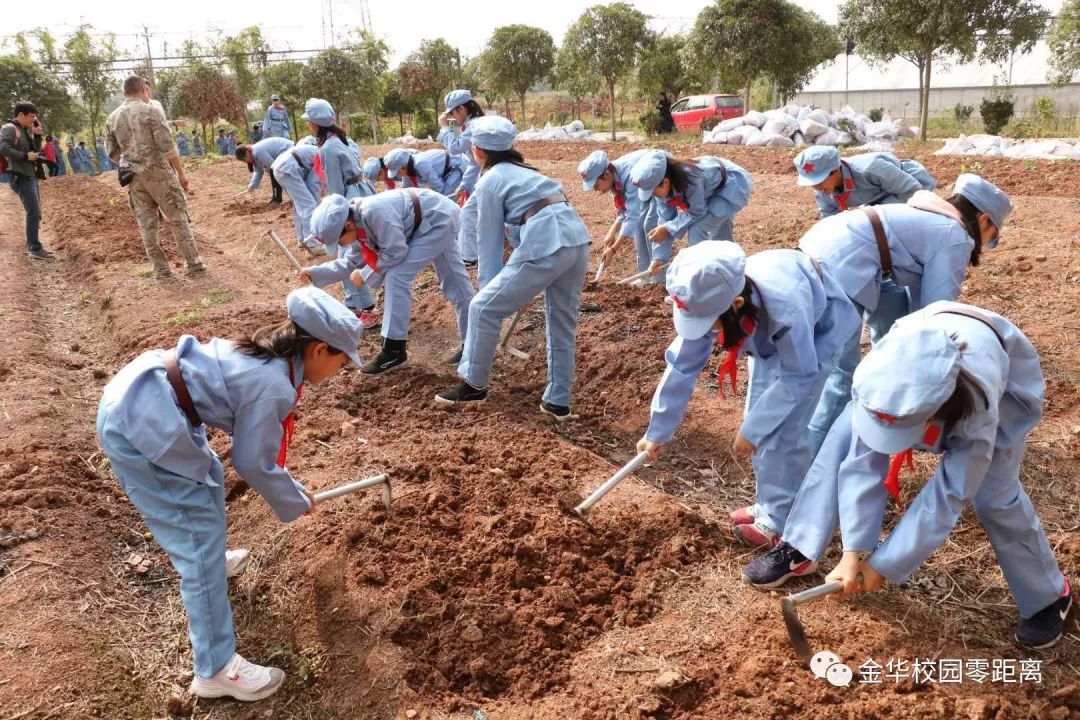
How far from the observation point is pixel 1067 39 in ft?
46.3

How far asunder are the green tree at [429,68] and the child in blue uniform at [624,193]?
2204 cm

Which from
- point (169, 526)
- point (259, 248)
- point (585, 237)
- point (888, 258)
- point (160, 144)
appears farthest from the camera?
point (259, 248)

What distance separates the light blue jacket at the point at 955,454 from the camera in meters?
2.13

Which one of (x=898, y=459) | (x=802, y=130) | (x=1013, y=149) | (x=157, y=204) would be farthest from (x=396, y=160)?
(x=802, y=130)

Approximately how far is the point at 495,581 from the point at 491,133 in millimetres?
2645

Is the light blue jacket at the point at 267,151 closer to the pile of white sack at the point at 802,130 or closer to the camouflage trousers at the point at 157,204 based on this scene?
the camouflage trousers at the point at 157,204

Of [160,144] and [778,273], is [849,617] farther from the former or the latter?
[160,144]

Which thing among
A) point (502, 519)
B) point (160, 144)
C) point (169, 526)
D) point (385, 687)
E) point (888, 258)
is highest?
point (160, 144)

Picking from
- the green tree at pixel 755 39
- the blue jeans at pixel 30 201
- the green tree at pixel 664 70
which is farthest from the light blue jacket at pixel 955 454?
the green tree at pixel 664 70

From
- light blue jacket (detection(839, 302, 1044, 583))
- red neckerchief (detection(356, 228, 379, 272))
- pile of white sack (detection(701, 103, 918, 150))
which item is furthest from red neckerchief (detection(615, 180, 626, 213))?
pile of white sack (detection(701, 103, 918, 150))

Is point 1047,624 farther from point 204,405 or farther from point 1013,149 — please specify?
point 1013,149

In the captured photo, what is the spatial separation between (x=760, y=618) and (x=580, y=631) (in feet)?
2.21

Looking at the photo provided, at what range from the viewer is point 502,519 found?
11.4 feet

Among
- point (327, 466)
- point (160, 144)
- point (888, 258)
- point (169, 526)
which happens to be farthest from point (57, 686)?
point (160, 144)
